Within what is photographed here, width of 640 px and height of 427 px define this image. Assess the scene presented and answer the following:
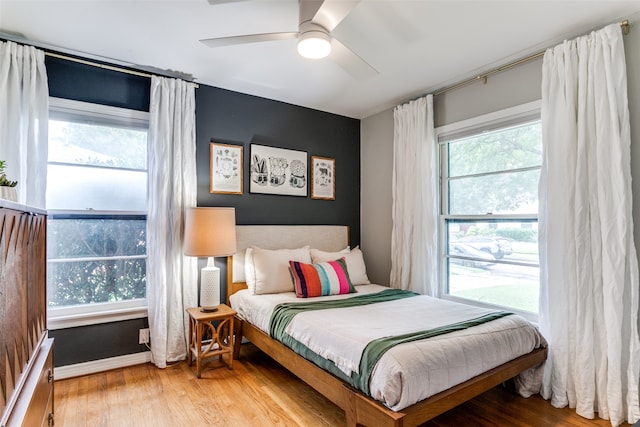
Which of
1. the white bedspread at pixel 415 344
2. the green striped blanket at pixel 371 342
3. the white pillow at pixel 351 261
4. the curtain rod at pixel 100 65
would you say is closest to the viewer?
the white bedspread at pixel 415 344

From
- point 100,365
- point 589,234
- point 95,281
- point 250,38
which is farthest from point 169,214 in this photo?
point 589,234

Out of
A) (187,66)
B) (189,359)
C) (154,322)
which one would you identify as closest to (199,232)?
(154,322)

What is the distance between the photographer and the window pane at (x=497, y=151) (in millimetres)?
2748

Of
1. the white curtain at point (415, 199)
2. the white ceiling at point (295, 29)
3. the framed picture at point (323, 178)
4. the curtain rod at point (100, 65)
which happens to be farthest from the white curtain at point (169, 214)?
the white curtain at point (415, 199)

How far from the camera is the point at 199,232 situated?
281 cm

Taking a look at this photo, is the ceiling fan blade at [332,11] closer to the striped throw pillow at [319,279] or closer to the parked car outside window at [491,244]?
the striped throw pillow at [319,279]

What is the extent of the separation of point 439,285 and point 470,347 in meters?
1.47

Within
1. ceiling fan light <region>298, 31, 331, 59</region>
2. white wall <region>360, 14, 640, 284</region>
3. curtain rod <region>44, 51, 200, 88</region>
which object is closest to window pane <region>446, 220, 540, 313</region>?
white wall <region>360, 14, 640, 284</region>

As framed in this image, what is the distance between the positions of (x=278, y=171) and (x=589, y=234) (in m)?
2.73

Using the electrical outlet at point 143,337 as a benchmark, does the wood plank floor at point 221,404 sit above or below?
below

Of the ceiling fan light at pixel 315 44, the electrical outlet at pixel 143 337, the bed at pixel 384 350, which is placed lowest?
the electrical outlet at pixel 143 337

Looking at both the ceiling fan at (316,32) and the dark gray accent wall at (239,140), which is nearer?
the ceiling fan at (316,32)

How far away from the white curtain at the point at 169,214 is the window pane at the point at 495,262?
2459 mm

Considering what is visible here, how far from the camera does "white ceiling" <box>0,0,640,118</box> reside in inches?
83.3
